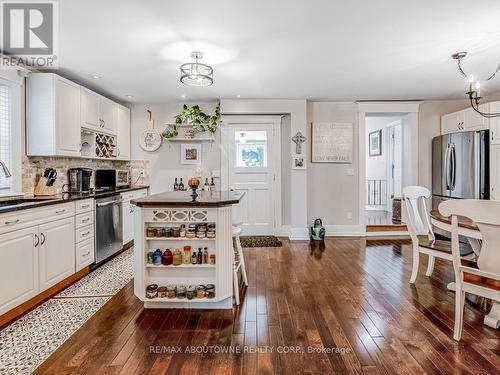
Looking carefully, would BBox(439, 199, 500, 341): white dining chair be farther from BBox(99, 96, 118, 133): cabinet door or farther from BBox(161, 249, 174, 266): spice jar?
BBox(99, 96, 118, 133): cabinet door

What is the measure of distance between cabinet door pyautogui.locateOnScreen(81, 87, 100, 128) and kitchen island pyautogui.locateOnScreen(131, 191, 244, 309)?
7.51 ft

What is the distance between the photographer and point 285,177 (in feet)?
18.2

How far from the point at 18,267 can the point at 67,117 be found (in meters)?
2.01

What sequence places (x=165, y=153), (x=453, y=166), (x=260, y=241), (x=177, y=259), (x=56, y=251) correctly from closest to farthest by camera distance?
(x=177, y=259), (x=56, y=251), (x=453, y=166), (x=260, y=241), (x=165, y=153)

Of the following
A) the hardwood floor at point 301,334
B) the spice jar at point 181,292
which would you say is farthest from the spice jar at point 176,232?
the hardwood floor at point 301,334

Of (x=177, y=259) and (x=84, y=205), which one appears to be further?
(x=84, y=205)


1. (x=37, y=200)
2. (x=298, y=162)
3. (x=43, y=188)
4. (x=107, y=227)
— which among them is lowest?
(x=107, y=227)

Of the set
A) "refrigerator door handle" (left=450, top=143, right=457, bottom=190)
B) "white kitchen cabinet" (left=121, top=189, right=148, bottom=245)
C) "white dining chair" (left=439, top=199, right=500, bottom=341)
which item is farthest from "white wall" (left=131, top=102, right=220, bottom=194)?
"white dining chair" (left=439, top=199, right=500, bottom=341)

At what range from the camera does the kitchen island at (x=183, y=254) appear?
98.8 inches

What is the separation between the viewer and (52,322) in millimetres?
2373

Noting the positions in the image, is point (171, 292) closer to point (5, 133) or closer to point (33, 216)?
point (33, 216)

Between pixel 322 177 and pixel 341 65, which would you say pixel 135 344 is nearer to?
pixel 341 65

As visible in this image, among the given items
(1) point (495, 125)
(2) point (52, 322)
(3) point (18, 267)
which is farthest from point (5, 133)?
(1) point (495, 125)

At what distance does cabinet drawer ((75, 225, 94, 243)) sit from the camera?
3.29m
